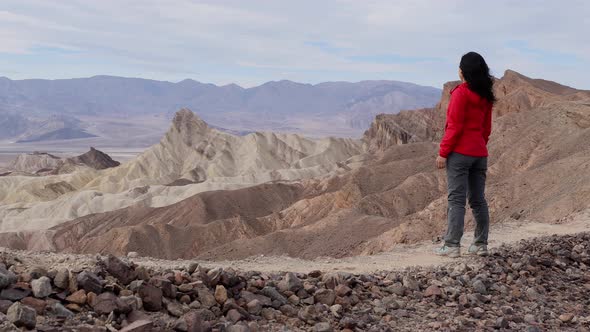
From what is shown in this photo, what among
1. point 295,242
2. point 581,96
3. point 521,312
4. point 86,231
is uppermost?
point 581,96

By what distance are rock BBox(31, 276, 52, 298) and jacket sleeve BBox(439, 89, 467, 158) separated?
12.2 ft

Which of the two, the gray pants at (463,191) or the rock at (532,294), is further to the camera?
the gray pants at (463,191)

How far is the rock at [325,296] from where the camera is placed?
188 inches

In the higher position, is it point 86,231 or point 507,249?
point 507,249

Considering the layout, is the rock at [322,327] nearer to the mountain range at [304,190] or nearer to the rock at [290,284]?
the rock at [290,284]

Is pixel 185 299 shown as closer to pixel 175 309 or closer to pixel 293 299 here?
pixel 175 309

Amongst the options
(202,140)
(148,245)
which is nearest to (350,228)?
(148,245)

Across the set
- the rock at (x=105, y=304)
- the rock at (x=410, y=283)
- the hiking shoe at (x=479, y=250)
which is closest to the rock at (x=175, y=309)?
the rock at (x=105, y=304)

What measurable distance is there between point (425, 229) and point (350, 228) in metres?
3.98

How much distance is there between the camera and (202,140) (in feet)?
262

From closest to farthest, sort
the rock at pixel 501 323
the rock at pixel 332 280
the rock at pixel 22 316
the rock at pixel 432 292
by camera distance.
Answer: the rock at pixel 22 316
the rock at pixel 501 323
the rock at pixel 332 280
the rock at pixel 432 292

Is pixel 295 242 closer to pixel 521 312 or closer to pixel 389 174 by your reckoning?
pixel 389 174

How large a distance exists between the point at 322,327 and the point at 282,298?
488 millimetres

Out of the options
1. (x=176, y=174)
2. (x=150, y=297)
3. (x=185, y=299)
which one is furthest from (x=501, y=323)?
(x=176, y=174)
